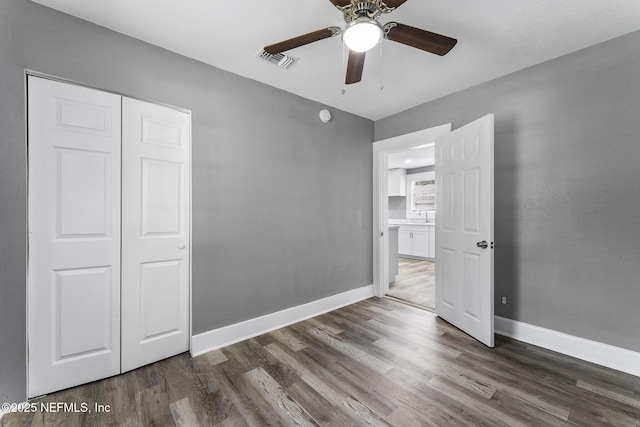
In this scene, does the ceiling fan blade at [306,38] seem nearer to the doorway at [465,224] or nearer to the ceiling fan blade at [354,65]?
the ceiling fan blade at [354,65]

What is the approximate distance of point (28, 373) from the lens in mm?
1718

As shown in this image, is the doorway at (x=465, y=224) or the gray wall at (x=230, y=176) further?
the doorway at (x=465, y=224)

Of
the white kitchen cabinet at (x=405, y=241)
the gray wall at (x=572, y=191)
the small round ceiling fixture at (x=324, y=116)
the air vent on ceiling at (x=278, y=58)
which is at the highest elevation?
the air vent on ceiling at (x=278, y=58)

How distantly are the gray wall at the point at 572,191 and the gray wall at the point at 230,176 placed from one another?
1745 mm

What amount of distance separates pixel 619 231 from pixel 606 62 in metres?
1.40

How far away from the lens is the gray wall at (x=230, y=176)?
167 cm

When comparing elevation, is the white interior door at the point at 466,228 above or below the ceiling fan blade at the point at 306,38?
below

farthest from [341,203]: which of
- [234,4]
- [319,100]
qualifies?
[234,4]

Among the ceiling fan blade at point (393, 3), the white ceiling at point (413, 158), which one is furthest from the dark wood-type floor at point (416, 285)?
the ceiling fan blade at point (393, 3)

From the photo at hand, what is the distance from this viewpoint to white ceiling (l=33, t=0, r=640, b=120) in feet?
5.78

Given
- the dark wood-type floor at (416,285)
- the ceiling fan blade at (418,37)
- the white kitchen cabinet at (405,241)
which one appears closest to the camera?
the ceiling fan blade at (418,37)

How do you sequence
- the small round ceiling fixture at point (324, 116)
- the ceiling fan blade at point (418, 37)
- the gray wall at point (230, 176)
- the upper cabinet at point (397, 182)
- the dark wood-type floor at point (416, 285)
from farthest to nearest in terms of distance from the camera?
the upper cabinet at point (397, 182), the dark wood-type floor at point (416, 285), the small round ceiling fixture at point (324, 116), the gray wall at point (230, 176), the ceiling fan blade at point (418, 37)

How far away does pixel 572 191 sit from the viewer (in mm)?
2322

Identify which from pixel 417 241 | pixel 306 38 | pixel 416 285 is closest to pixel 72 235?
Answer: pixel 306 38
